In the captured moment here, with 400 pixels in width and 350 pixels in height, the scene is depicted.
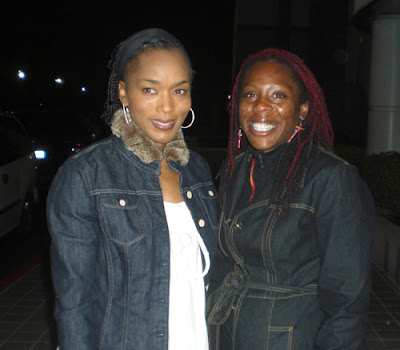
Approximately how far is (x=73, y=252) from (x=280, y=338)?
0.88 m

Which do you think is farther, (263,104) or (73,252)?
(263,104)

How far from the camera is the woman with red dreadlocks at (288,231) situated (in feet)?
6.40

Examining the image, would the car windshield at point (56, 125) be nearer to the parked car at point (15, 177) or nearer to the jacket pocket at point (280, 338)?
the parked car at point (15, 177)

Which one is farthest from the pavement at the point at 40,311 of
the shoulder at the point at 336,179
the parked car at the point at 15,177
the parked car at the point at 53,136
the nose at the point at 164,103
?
the parked car at the point at 53,136

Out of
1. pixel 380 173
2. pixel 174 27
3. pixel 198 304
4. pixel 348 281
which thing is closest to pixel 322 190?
pixel 348 281

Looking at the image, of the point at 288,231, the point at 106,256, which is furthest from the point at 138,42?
the point at 288,231

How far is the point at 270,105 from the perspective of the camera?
221 centimetres

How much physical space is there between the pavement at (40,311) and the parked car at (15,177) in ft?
2.45

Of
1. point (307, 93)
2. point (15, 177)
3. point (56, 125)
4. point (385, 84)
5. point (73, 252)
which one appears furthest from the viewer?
point (56, 125)

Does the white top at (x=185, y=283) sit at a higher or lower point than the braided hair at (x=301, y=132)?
lower

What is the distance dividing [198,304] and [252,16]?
15095 millimetres

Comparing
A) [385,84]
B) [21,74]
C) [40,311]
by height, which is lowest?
[40,311]

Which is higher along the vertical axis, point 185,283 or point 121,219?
point 121,219

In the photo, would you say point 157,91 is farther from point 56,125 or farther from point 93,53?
point 93,53
